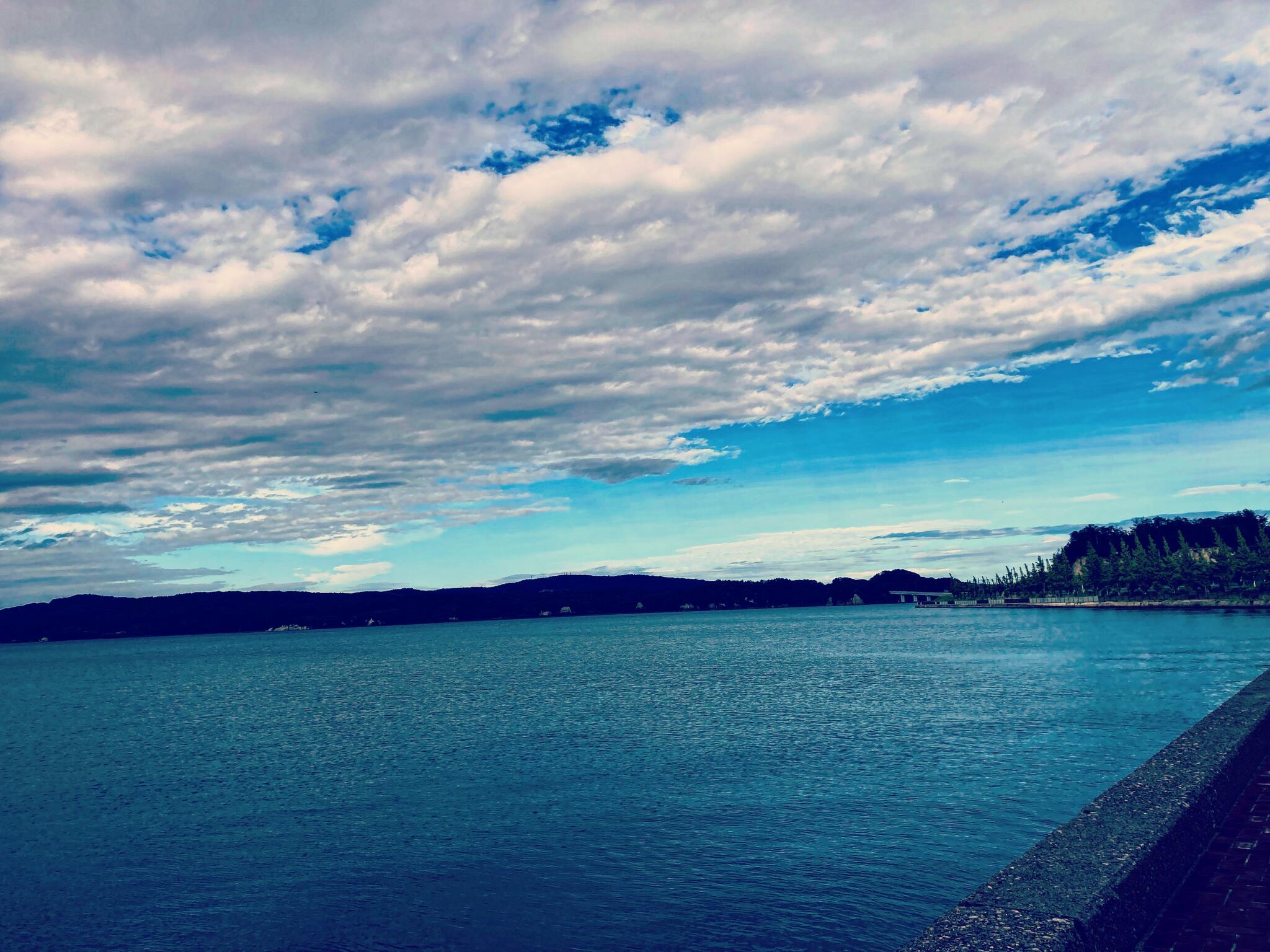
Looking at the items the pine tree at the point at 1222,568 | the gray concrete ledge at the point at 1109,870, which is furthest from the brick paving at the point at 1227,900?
the pine tree at the point at 1222,568

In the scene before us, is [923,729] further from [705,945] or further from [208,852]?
[208,852]

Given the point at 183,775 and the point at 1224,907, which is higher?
the point at 1224,907

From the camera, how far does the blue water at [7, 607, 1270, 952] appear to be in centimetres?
1941

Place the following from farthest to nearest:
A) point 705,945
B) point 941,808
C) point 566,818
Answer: point 566,818 → point 941,808 → point 705,945

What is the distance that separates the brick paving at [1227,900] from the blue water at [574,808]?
6.31 metres

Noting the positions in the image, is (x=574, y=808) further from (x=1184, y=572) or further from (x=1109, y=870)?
(x=1184, y=572)

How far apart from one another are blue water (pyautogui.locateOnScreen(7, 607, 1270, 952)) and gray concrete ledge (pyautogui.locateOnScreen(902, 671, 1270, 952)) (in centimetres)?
533

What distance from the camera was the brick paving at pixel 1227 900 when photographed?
32.0ft

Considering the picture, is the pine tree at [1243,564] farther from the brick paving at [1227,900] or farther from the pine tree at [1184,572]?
the brick paving at [1227,900]

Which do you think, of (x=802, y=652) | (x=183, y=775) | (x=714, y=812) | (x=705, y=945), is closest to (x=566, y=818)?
(x=714, y=812)

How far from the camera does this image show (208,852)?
87.7ft

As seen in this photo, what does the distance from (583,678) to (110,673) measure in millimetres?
107491

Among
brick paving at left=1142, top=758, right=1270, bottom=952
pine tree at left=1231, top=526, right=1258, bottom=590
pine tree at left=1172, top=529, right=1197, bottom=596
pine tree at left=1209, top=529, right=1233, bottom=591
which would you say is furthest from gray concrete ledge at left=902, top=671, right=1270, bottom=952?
pine tree at left=1172, top=529, right=1197, bottom=596

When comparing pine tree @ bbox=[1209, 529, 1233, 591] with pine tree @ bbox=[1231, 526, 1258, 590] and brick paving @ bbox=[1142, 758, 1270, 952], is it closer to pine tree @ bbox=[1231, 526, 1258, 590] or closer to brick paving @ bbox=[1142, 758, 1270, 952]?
pine tree @ bbox=[1231, 526, 1258, 590]
